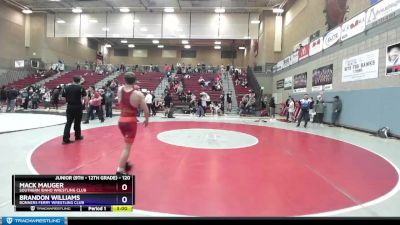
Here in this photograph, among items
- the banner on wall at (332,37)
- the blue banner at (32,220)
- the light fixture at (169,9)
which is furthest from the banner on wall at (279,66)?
the blue banner at (32,220)

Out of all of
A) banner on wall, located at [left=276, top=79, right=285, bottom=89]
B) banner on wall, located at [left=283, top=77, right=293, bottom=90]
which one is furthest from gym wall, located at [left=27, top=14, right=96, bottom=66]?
banner on wall, located at [left=283, top=77, right=293, bottom=90]

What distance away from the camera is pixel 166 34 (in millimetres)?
26594

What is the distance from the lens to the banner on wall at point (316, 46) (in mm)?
15062

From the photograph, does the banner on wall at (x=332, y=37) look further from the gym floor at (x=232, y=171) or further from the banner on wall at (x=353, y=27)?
the gym floor at (x=232, y=171)

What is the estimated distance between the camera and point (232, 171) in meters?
4.41

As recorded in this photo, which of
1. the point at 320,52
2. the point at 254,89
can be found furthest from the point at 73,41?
the point at 320,52

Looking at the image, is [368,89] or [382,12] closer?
[382,12]

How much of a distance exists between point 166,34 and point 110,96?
14779 mm

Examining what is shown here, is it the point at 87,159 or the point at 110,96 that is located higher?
the point at 110,96

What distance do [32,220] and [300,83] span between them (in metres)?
18.1

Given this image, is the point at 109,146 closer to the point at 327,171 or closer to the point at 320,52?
the point at 327,171

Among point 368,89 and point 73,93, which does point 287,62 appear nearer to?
point 368,89

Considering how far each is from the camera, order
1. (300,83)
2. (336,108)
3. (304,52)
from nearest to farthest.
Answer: (336,108) < (304,52) < (300,83)

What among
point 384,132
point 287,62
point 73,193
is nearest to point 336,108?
point 384,132
